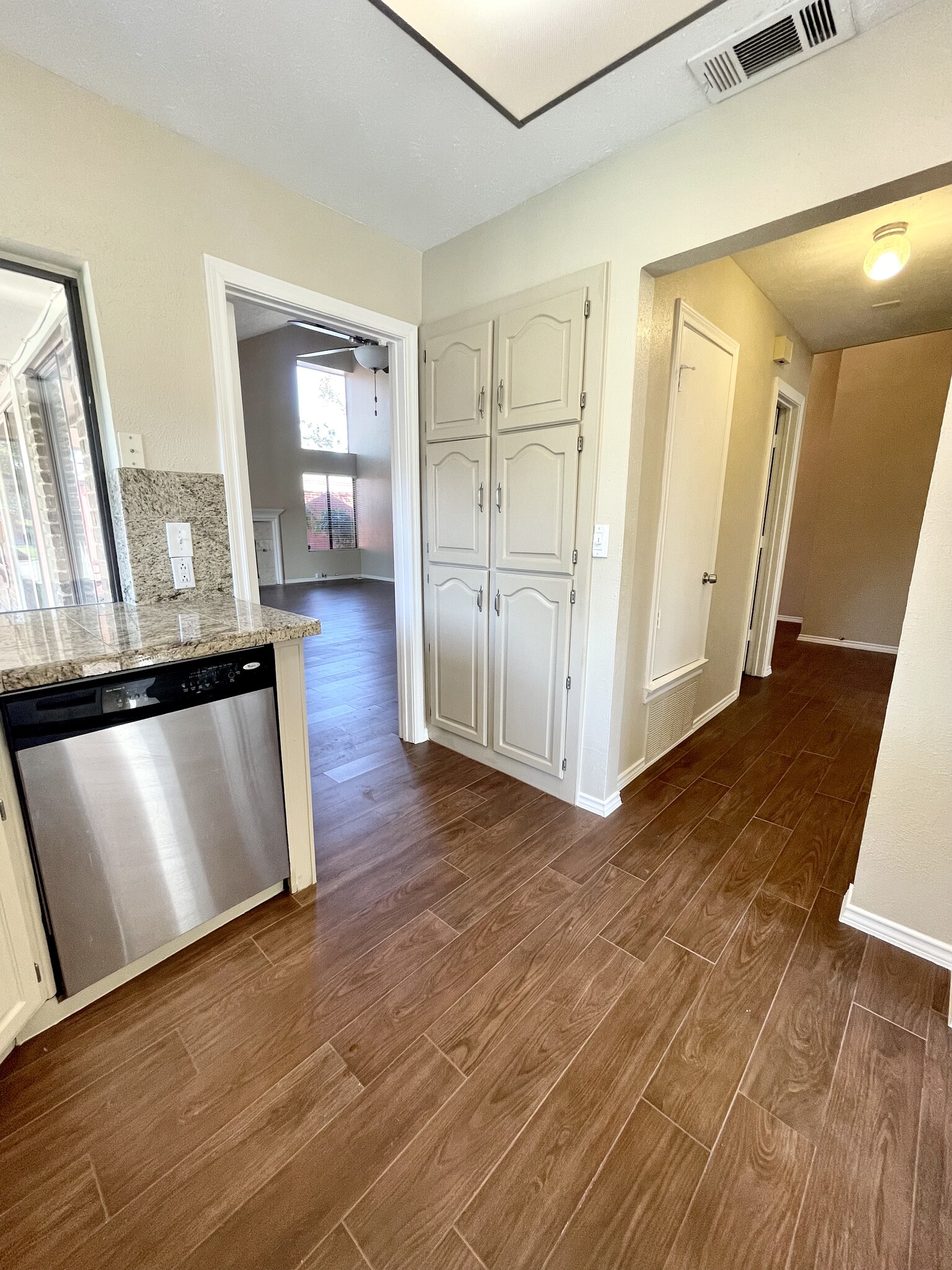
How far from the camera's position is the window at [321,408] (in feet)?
32.0

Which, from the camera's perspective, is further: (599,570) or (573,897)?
(599,570)

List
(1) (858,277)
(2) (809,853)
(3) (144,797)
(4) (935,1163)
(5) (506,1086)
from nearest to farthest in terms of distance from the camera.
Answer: (4) (935,1163)
(5) (506,1086)
(3) (144,797)
(2) (809,853)
(1) (858,277)

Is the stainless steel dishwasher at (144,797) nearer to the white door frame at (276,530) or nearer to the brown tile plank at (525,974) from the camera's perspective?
the brown tile plank at (525,974)

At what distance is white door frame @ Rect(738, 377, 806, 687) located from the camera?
3.90 m

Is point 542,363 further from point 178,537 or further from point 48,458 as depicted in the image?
point 48,458

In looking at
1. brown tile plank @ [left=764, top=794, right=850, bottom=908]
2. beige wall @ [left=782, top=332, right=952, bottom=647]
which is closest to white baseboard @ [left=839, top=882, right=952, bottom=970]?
brown tile plank @ [left=764, top=794, right=850, bottom=908]

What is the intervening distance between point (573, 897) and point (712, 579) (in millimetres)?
1962

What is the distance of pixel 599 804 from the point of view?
88.0 inches

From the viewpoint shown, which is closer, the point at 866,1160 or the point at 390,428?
the point at 866,1160

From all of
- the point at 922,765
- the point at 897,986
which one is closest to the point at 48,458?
the point at 922,765

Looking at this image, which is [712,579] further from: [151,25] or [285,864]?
[151,25]

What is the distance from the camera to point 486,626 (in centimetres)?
249

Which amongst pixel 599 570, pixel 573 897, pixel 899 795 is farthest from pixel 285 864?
pixel 899 795

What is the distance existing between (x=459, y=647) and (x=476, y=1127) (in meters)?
1.86
